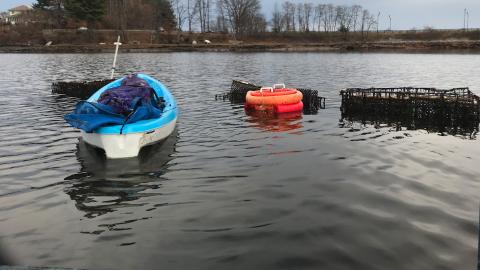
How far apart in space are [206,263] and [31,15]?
158m

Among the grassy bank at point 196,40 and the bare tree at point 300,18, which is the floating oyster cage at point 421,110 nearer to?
the grassy bank at point 196,40

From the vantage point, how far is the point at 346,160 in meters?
14.8

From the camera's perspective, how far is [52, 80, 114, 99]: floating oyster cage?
32750 mm

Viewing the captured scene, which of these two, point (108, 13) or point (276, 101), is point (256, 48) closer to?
point (108, 13)

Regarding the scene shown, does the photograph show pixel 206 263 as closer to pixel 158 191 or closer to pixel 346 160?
pixel 158 191

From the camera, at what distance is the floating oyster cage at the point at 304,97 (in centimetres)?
2680

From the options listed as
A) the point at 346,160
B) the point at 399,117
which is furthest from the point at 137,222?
the point at 399,117

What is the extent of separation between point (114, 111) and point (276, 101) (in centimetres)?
1090

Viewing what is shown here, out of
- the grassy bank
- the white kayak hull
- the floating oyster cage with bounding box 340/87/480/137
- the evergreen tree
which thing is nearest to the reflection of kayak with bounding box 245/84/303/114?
the floating oyster cage with bounding box 340/87/480/137

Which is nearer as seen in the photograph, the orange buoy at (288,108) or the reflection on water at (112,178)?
the reflection on water at (112,178)

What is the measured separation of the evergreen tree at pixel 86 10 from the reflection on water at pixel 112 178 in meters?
120

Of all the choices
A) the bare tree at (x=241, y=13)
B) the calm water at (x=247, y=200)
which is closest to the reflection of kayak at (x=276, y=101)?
the calm water at (x=247, y=200)

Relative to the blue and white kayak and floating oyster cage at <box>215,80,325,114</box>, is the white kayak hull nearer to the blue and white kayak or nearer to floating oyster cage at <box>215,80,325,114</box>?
the blue and white kayak

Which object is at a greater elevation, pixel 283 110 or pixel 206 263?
pixel 283 110
